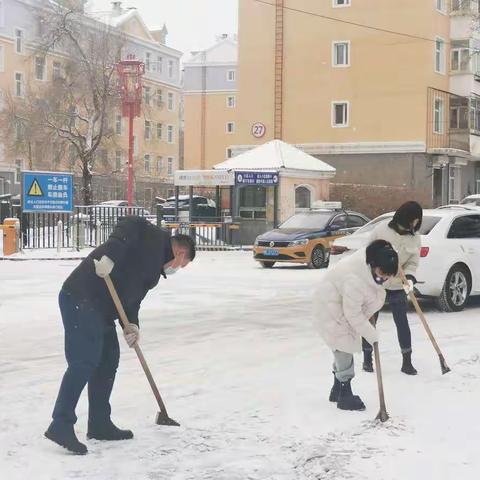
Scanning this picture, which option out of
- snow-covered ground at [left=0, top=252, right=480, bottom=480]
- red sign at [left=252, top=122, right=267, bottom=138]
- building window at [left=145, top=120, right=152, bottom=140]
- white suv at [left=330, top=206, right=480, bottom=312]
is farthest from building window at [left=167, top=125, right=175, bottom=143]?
snow-covered ground at [left=0, top=252, right=480, bottom=480]

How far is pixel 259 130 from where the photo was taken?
135ft

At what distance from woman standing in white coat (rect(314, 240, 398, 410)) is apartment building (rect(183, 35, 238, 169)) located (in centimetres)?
6203

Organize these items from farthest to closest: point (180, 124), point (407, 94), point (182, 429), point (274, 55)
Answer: point (180, 124), point (274, 55), point (407, 94), point (182, 429)

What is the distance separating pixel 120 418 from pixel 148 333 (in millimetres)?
4256

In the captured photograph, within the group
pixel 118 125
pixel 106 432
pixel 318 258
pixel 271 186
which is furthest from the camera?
pixel 118 125

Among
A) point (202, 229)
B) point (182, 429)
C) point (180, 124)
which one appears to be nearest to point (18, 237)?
point (202, 229)

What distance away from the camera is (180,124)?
246 feet

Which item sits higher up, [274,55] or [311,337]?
[274,55]

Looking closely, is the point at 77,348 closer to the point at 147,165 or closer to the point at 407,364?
the point at 407,364

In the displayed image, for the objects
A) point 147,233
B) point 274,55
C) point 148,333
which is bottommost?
point 148,333

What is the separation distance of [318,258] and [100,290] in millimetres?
15663

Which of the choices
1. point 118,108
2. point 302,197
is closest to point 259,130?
point 118,108

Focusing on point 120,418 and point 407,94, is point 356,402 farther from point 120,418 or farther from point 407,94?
point 407,94

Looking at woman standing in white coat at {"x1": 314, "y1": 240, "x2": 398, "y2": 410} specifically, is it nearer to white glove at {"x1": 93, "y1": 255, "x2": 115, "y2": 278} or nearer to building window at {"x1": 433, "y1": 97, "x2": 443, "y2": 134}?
white glove at {"x1": 93, "y1": 255, "x2": 115, "y2": 278}
